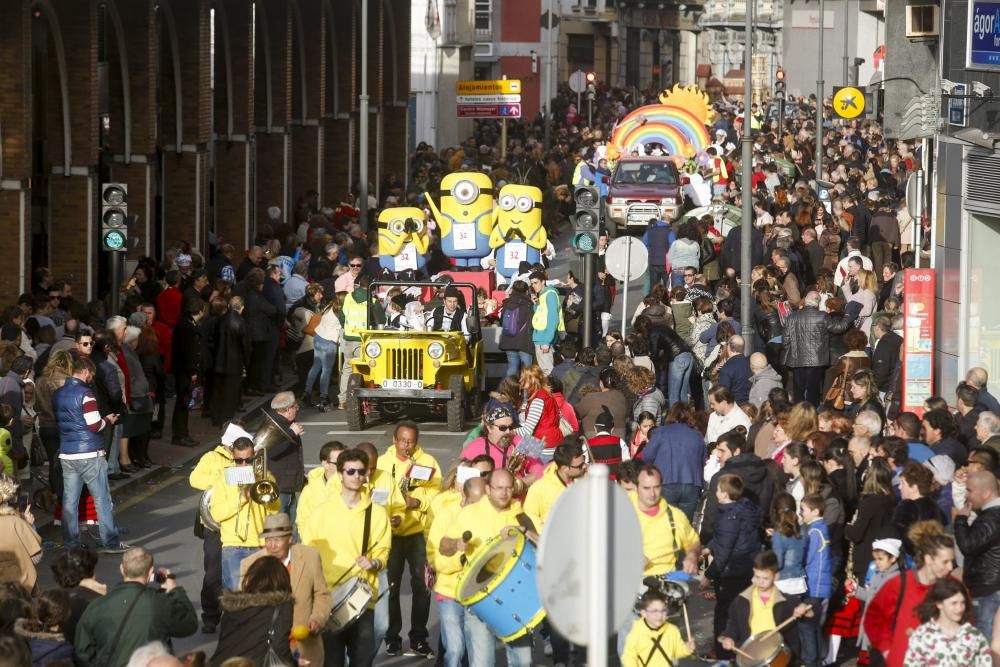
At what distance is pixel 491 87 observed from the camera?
2142 inches

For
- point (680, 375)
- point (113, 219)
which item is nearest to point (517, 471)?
point (680, 375)

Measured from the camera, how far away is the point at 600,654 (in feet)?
24.1

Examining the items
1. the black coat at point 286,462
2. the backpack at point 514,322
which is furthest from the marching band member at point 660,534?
the backpack at point 514,322

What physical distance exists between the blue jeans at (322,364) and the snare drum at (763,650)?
43.6ft

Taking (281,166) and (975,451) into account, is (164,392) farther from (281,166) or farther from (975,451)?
(281,166)

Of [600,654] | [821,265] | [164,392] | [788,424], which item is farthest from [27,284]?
[600,654]

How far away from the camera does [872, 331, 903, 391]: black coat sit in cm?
2098

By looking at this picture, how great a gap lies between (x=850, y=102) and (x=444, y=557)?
23.7 meters

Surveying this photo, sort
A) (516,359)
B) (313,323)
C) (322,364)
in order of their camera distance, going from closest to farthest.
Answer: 1. (516,359)
2. (322,364)
3. (313,323)

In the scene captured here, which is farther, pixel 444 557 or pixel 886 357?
pixel 886 357

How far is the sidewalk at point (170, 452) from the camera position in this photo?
1998 cm

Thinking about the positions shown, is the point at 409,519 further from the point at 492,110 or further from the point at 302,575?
the point at 492,110

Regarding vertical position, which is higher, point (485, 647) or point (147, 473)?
point (485, 647)

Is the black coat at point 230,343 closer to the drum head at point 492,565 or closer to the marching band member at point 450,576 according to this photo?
the marching band member at point 450,576
